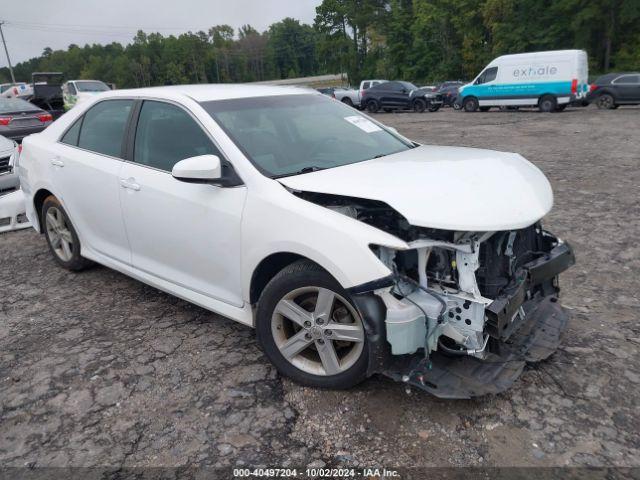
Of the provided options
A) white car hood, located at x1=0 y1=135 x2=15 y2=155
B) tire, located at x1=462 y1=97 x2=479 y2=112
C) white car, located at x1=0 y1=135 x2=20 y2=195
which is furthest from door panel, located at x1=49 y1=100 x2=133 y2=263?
tire, located at x1=462 y1=97 x2=479 y2=112

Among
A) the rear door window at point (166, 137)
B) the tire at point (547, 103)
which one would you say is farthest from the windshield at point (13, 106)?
the tire at point (547, 103)

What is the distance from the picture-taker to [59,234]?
4734 millimetres

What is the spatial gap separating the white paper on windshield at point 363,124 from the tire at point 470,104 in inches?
859

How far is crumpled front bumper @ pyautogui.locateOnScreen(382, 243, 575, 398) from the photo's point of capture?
→ 255 cm

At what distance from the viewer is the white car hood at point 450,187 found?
8.11 ft

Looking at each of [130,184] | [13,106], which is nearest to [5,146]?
[130,184]

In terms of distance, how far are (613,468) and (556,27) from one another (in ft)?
150

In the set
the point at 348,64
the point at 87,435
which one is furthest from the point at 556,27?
the point at 87,435

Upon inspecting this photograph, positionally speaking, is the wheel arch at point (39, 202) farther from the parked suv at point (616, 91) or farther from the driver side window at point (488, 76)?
the parked suv at point (616, 91)

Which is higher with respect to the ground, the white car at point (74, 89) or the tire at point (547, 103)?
the white car at point (74, 89)

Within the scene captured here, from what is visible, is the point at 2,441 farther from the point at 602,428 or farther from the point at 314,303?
the point at 602,428

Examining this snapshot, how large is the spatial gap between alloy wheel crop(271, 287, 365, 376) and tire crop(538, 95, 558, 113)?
70.7ft

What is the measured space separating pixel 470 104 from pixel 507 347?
23360 mm

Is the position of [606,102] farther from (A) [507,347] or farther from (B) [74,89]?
(A) [507,347]
